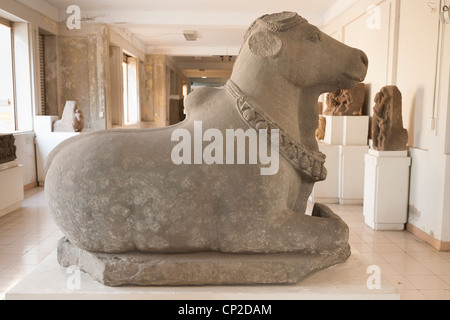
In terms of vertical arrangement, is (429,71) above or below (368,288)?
above

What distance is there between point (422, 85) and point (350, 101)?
5.27 feet

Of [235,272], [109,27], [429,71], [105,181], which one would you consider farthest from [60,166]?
[109,27]

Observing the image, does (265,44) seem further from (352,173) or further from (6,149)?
(6,149)

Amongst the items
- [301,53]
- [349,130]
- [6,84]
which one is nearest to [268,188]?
[301,53]

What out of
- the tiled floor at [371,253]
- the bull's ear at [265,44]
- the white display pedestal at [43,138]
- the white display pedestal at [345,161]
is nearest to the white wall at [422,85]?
the tiled floor at [371,253]

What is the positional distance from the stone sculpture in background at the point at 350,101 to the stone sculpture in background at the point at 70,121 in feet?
14.4

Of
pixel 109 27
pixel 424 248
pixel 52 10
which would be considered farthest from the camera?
pixel 109 27

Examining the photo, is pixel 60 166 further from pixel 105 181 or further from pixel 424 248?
pixel 424 248

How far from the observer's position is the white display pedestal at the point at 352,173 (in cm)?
591

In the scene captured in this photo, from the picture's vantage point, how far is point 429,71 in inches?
169

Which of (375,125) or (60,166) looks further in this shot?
(375,125)

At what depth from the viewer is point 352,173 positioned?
5.94m

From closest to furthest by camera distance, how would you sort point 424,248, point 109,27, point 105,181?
point 105,181 < point 424,248 < point 109,27

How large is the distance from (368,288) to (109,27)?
28.4 ft
